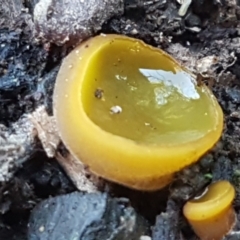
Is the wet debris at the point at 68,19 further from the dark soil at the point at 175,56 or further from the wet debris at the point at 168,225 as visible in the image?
the wet debris at the point at 168,225

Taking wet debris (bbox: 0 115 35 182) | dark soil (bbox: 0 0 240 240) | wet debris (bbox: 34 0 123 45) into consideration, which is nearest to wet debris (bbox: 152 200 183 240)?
dark soil (bbox: 0 0 240 240)

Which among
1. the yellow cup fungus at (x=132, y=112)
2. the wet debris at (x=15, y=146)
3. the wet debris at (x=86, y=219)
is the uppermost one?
the yellow cup fungus at (x=132, y=112)

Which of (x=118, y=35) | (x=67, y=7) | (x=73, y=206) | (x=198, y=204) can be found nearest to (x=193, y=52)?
(x=118, y=35)

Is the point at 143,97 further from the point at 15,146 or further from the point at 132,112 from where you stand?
the point at 15,146

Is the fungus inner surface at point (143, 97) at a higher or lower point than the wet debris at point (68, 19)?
lower

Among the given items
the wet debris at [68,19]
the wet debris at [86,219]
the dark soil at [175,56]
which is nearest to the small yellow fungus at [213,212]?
the dark soil at [175,56]

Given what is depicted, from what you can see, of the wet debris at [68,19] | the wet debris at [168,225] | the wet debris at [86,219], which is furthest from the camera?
the wet debris at [68,19]

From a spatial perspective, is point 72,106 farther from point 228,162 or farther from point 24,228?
point 228,162

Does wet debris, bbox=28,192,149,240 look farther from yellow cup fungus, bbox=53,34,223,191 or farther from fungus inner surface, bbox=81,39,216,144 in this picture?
fungus inner surface, bbox=81,39,216,144

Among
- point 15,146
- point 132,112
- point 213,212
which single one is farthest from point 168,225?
point 15,146
